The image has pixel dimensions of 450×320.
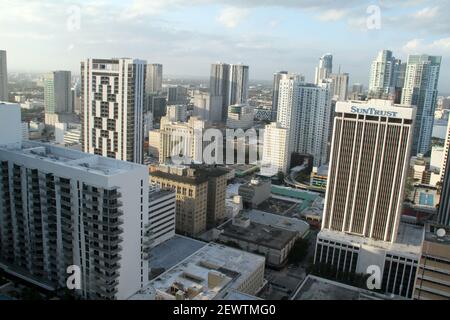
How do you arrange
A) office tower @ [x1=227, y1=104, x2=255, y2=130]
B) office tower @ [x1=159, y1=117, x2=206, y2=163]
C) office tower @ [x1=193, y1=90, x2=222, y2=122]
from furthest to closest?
office tower @ [x1=193, y1=90, x2=222, y2=122]
office tower @ [x1=227, y1=104, x2=255, y2=130]
office tower @ [x1=159, y1=117, x2=206, y2=163]

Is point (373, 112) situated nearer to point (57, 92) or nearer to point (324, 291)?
point (324, 291)

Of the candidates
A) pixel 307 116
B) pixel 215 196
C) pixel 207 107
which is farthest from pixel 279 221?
pixel 207 107

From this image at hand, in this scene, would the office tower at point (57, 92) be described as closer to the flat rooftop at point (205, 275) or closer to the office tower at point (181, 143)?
the office tower at point (181, 143)

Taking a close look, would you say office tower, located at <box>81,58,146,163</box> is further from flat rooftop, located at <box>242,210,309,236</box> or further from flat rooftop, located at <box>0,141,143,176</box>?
flat rooftop, located at <box>0,141,143,176</box>

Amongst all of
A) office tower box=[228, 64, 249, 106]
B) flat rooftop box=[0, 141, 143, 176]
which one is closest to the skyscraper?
flat rooftop box=[0, 141, 143, 176]

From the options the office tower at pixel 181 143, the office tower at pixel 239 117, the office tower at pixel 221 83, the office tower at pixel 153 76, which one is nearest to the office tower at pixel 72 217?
the office tower at pixel 181 143

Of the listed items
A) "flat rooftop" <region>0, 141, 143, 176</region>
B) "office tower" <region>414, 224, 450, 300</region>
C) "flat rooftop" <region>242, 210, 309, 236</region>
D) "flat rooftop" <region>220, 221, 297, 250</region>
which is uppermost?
"flat rooftop" <region>0, 141, 143, 176</region>
